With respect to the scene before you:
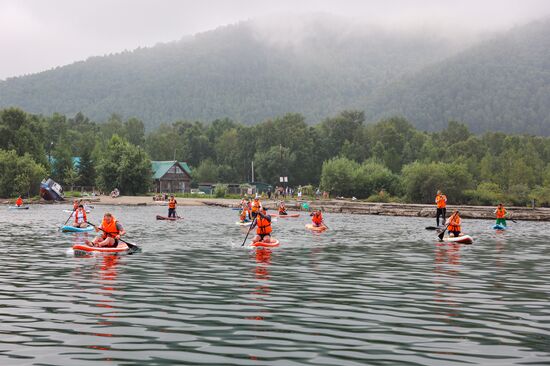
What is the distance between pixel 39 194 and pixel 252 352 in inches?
4286

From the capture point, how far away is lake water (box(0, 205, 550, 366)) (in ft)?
39.3

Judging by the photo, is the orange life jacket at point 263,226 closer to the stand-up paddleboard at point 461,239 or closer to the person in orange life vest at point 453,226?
the stand-up paddleboard at point 461,239

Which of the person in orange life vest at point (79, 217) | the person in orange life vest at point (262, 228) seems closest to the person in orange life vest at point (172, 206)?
the person in orange life vest at point (79, 217)

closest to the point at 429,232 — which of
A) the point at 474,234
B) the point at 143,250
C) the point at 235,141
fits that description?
the point at 474,234

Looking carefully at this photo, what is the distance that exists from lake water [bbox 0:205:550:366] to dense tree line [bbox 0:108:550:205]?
65.8 m

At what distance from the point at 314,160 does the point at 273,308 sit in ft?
481

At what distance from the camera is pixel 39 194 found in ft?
371

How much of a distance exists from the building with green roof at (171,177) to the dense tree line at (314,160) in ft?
44.2

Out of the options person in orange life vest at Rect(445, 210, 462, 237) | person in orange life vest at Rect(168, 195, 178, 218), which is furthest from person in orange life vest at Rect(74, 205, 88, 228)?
person in orange life vest at Rect(445, 210, 462, 237)

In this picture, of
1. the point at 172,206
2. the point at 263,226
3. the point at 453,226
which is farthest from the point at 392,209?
the point at 263,226

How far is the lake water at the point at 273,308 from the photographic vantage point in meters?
12.0

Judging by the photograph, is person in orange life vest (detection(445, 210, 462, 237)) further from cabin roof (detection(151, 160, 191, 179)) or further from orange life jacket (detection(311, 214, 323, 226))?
cabin roof (detection(151, 160, 191, 179))

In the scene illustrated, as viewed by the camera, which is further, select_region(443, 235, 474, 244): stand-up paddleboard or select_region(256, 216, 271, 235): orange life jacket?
select_region(443, 235, 474, 244): stand-up paddleboard

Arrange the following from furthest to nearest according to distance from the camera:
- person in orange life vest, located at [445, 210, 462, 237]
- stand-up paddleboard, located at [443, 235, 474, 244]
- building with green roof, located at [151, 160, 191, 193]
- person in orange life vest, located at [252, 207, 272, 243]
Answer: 1. building with green roof, located at [151, 160, 191, 193]
2. person in orange life vest, located at [445, 210, 462, 237]
3. stand-up paddleboard, located at [443, 235, 474, 244]
4. person in orange life vest, located at [252, 207, 272, 243]
